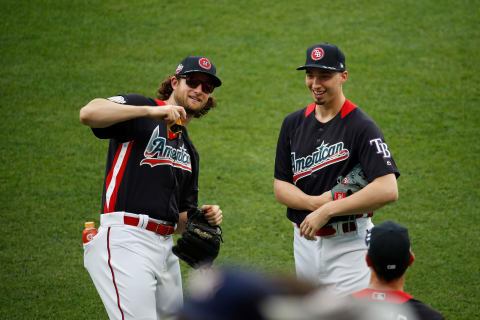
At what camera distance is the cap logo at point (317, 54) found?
3596 mm

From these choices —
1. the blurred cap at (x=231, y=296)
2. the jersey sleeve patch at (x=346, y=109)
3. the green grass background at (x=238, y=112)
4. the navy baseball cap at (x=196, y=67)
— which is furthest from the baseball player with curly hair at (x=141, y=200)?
the blurred cap at (x=231, y=296)

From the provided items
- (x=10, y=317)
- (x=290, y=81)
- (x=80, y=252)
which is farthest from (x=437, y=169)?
(x=10, y=317)

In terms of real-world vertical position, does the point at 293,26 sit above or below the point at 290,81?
above

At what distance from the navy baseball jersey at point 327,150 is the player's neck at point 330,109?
3 centimetres

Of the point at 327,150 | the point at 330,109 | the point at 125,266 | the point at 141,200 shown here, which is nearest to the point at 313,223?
the point at 327,150

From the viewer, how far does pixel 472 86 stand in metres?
8.76

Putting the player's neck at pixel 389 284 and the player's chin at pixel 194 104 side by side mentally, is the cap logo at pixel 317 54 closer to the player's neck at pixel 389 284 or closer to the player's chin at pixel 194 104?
the player's chin at pixel 194 104

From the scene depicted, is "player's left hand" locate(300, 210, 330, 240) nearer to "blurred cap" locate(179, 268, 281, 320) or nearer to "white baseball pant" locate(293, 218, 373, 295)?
"white baseball pant" locate(293, 218, 373, 295)

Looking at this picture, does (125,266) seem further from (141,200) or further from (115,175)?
(115,175)

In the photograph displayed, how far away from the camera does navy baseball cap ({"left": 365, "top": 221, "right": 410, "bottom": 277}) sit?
7.70ft

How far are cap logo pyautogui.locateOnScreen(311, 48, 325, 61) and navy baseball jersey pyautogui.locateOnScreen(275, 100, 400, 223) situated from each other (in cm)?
36

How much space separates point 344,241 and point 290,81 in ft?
19.8

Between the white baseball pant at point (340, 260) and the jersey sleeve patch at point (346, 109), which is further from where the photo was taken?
the jersey sleeve patch at point (346, 109)

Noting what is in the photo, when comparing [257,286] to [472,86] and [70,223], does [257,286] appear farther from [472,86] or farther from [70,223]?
[472,86]
